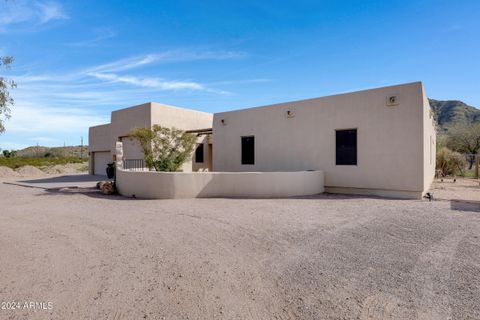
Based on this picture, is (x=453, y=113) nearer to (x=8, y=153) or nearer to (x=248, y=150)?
(x=248, y=150)

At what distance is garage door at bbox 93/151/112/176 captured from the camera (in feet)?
72.8

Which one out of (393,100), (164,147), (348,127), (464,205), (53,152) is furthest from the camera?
(53,152)

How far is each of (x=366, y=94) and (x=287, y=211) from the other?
6.14 m

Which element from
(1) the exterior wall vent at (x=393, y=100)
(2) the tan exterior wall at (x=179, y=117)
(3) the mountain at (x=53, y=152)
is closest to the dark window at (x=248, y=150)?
(1) the exterior wall vent at (x=393, y=100)

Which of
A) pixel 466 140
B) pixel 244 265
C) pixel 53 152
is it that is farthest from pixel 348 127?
pixel 53 152

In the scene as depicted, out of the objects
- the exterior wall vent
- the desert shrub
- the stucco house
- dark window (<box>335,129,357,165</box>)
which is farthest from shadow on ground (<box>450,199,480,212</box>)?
the desert shrub

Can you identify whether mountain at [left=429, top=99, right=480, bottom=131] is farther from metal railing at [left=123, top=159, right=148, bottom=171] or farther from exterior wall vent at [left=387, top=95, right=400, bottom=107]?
metal railing at [left=123, top=159, right=148, bottom=171]

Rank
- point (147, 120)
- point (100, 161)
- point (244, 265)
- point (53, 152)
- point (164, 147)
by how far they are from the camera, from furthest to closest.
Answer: point (53, 152)
point (100, 161)
point (147, 120)
point (164, 147)
point (244, 265)

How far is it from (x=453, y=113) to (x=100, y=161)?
56310 mm

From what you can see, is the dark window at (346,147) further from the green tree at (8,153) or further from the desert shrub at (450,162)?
the green tree at (8,153)

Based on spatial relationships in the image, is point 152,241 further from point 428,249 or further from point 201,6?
point 201,6

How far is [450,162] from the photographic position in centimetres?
1828

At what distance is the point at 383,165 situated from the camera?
10.0m

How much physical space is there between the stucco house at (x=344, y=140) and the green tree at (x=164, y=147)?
111 inches
